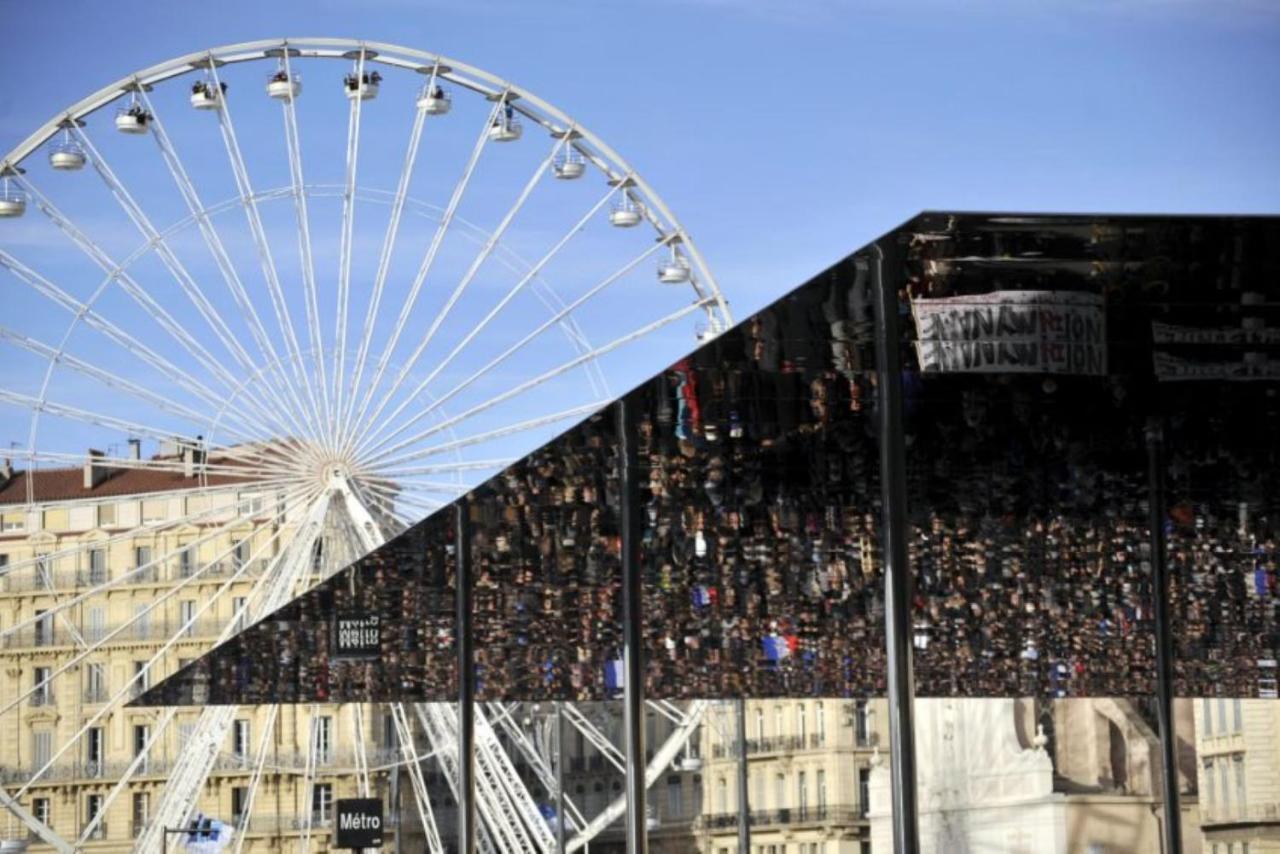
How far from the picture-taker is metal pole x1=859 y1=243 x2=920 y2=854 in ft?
33.1

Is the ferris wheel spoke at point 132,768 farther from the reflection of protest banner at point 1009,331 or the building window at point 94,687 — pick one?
the building window at point 94,687

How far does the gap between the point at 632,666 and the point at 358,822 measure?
909 inches

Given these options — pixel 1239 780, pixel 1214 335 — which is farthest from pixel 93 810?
pixel 1214 335

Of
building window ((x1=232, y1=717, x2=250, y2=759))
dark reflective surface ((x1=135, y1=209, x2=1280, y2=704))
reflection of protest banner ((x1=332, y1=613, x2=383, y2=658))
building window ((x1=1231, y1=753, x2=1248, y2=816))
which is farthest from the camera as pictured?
building window ((x1=232, y1=717, x2=250, y2=759))

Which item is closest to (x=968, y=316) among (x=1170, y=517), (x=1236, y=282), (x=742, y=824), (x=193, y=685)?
(x=1236, y=282)

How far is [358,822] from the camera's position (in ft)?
113

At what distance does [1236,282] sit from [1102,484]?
4586mm

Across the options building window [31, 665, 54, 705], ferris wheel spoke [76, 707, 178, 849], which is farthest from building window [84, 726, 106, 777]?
ferris wheel spoke [76, 707, 178, 849]

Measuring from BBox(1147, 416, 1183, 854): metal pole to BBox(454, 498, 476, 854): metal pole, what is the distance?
3.79 m

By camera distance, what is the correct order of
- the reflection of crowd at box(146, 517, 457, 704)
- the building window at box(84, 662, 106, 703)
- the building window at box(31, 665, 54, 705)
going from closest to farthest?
the reflection of crowd at box(146, 517, 457, 704), the building window at box(84, 662, 106, 703), the building window at box(31, 665, 54, 705)

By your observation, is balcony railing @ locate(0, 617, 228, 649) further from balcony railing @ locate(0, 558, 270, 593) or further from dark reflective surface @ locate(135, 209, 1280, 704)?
dark reflective surface @ locate(135, 209, 1280, 704)

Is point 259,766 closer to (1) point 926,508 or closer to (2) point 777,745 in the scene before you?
(1) point 926,508

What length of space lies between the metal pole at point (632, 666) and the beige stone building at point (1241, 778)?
121 ft

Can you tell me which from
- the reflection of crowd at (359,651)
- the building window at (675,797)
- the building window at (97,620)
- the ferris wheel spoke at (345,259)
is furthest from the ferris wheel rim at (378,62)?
the building window at (97,620)
